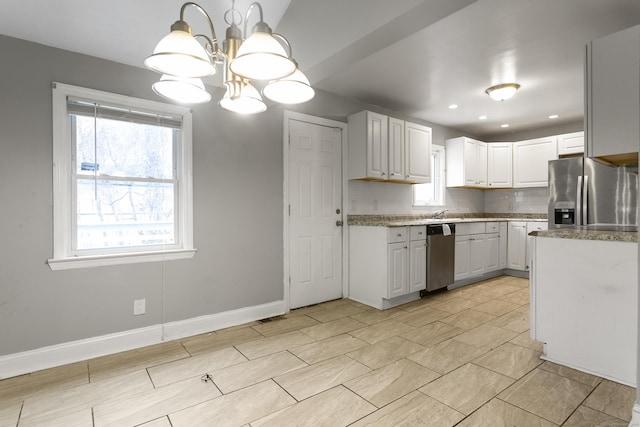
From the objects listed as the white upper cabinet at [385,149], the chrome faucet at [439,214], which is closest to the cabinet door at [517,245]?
the chrome faucet at [439,214]

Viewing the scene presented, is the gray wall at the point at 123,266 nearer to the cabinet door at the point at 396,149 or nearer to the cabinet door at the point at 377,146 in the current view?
the cabinet door at the point at 377,146

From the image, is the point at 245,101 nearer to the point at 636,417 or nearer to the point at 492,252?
the point at 636,417

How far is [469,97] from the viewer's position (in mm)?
4043

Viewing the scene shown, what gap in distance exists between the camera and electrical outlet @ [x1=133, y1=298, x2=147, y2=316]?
104 inches

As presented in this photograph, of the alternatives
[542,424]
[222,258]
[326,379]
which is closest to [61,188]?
[222,258]

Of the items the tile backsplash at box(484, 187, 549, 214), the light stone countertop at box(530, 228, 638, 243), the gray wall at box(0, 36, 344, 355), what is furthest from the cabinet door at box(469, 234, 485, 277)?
the gray wall at box(0, 36, 344, 355)

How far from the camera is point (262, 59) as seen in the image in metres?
1.23

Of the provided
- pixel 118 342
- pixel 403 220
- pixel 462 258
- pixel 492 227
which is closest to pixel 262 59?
pixel 118 342

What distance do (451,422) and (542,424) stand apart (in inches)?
18.0

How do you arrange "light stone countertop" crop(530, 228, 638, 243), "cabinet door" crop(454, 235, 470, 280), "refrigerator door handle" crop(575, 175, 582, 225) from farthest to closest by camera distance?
"cabinet door" crop(454, 235, 470, 280)
"refrigerator door handle" crop(575, 175, 582, 225)
"light stone countertop" crop(530, 228, 638, 243)

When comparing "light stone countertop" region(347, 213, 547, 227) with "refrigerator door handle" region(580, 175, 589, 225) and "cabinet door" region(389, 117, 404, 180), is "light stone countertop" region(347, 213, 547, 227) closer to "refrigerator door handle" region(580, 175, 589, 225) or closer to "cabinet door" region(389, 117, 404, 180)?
"cabinet door" region(389, 117, 404, 180)

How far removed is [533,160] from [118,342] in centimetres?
609

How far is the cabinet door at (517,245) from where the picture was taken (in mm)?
5129

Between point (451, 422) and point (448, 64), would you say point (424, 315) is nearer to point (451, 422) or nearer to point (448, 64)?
point (451, 422)
